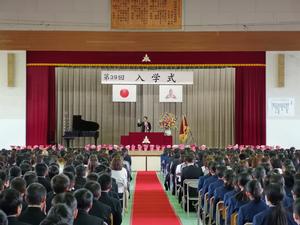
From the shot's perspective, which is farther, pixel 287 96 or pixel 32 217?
pixel 287 96

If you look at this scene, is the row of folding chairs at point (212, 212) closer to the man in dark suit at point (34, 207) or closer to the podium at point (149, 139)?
the man in dark suit at point (34, 207)

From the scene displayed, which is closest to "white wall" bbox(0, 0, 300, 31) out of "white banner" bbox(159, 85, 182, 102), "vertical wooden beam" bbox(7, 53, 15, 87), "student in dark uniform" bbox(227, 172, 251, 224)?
"vertical wooden beam" bbox(7, 53, 15, 87)

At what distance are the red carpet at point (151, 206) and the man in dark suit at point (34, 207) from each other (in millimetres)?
5178

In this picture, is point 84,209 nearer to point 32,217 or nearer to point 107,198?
point 32,217

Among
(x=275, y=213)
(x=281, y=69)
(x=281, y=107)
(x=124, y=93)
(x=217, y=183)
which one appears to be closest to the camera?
(x=275, y=213)

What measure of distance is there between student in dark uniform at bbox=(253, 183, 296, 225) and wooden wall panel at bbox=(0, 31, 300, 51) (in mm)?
18402

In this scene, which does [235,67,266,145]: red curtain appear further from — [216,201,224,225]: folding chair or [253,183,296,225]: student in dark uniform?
[253,183,296,225]: student in dark uniform

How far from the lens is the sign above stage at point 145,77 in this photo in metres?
23.0

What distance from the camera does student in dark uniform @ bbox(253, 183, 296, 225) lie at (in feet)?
17.4

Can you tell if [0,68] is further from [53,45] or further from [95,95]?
[95,95]

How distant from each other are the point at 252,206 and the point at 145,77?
56.4ft

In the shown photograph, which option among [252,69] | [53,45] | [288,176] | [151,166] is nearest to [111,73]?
[53,45]

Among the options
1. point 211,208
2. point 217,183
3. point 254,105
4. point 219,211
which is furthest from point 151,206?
point 254,105

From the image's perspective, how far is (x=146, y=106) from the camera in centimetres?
2909
